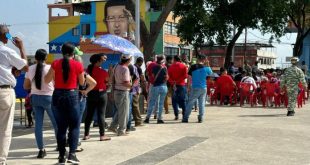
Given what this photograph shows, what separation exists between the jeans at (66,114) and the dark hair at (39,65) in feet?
2.51

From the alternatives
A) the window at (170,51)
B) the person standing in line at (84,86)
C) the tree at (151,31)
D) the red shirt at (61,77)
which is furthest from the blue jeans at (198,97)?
the window at (170,51)

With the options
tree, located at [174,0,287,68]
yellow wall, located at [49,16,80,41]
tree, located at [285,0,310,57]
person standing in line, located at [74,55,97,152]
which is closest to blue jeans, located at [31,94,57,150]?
person standing in line, located at [74,55,97,152]

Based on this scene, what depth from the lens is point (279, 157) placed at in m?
7.94

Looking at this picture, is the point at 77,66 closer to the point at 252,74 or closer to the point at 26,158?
the point at 26,158

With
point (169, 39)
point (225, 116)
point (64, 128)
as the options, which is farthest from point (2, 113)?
point (169, 39)

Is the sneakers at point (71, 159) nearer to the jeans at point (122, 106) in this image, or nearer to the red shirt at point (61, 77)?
the red shirt at point (61, 77)

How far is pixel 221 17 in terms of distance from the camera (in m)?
27.3

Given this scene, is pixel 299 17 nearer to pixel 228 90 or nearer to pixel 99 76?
pixel 228 90

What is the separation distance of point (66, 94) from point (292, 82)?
952cm

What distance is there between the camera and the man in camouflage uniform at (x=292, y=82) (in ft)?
47.4

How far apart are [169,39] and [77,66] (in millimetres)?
57582

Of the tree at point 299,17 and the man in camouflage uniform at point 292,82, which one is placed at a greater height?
the tree at point 299,17

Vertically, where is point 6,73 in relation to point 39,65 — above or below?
below

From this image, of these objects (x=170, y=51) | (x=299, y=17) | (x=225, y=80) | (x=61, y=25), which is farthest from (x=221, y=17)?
(x=61, y=25)
